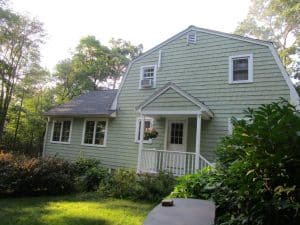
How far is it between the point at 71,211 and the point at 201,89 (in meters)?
6.82

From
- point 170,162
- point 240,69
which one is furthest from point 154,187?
point 240,69

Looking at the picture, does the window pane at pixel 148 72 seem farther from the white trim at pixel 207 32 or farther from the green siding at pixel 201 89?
the white trim at pixel 207 32

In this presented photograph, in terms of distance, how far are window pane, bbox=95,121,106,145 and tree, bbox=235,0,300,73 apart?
1427cm

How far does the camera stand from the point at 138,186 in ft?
27.7

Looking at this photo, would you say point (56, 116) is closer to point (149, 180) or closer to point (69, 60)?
point (149, 180)

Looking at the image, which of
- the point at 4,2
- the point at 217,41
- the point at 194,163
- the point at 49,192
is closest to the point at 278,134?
the point at 194,163

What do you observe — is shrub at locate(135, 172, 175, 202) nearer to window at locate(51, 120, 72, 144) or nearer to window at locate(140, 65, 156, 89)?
window at locate(140, 65, 156, 89)

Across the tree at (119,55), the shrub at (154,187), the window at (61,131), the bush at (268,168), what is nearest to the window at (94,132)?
the window at (61,131)

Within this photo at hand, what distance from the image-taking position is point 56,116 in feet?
48.8

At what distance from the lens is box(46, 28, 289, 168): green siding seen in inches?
383

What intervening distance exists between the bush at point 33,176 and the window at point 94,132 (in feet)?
13.0

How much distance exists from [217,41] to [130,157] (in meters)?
6.16

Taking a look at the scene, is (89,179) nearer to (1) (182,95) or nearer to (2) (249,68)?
(1) (182,95)

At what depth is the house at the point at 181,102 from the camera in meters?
9.69
